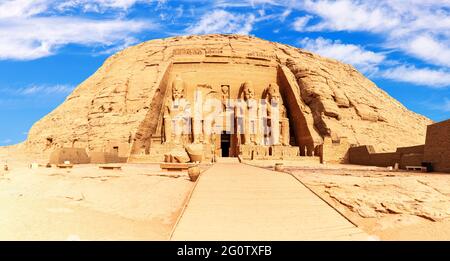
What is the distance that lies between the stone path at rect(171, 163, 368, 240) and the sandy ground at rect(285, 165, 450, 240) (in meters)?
0.89

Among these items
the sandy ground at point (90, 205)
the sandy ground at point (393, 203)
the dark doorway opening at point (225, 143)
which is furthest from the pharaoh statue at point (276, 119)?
the sandy ground at point (393, 203)

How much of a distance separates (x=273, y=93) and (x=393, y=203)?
1957 cm

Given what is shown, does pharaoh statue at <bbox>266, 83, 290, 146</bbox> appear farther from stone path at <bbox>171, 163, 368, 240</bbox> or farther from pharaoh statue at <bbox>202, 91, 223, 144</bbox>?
stone path at <bbox>171, 163, 368, 240</bbox>

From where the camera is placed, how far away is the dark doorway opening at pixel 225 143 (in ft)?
93.8

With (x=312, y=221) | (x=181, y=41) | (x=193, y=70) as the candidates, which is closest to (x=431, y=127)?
(x=312, y=221)

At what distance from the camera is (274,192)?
8469 mm

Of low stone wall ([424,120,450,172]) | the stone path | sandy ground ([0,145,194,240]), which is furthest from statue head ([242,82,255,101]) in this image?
the stone path

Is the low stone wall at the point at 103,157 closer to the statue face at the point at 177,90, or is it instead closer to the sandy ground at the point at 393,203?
the statue face at the point at 177,90

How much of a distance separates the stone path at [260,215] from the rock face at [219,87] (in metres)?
15.8

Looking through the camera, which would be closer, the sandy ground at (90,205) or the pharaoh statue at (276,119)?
the sandy ground at (90,205)

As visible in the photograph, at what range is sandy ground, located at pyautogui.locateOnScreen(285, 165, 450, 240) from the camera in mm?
7738
